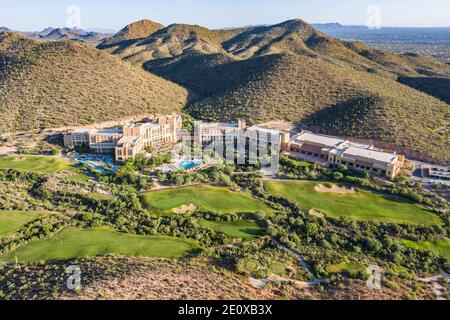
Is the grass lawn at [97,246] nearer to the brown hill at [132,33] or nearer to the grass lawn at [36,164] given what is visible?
the grass lawn at [36,164]

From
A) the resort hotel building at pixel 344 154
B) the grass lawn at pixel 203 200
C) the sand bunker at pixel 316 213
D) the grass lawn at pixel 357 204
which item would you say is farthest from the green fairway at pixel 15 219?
the resort hotel building at pixel 344 154

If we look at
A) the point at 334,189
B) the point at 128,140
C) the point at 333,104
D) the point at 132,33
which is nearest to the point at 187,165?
the point at 128,140

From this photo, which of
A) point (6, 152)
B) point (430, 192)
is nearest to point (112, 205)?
point (6, 152)
